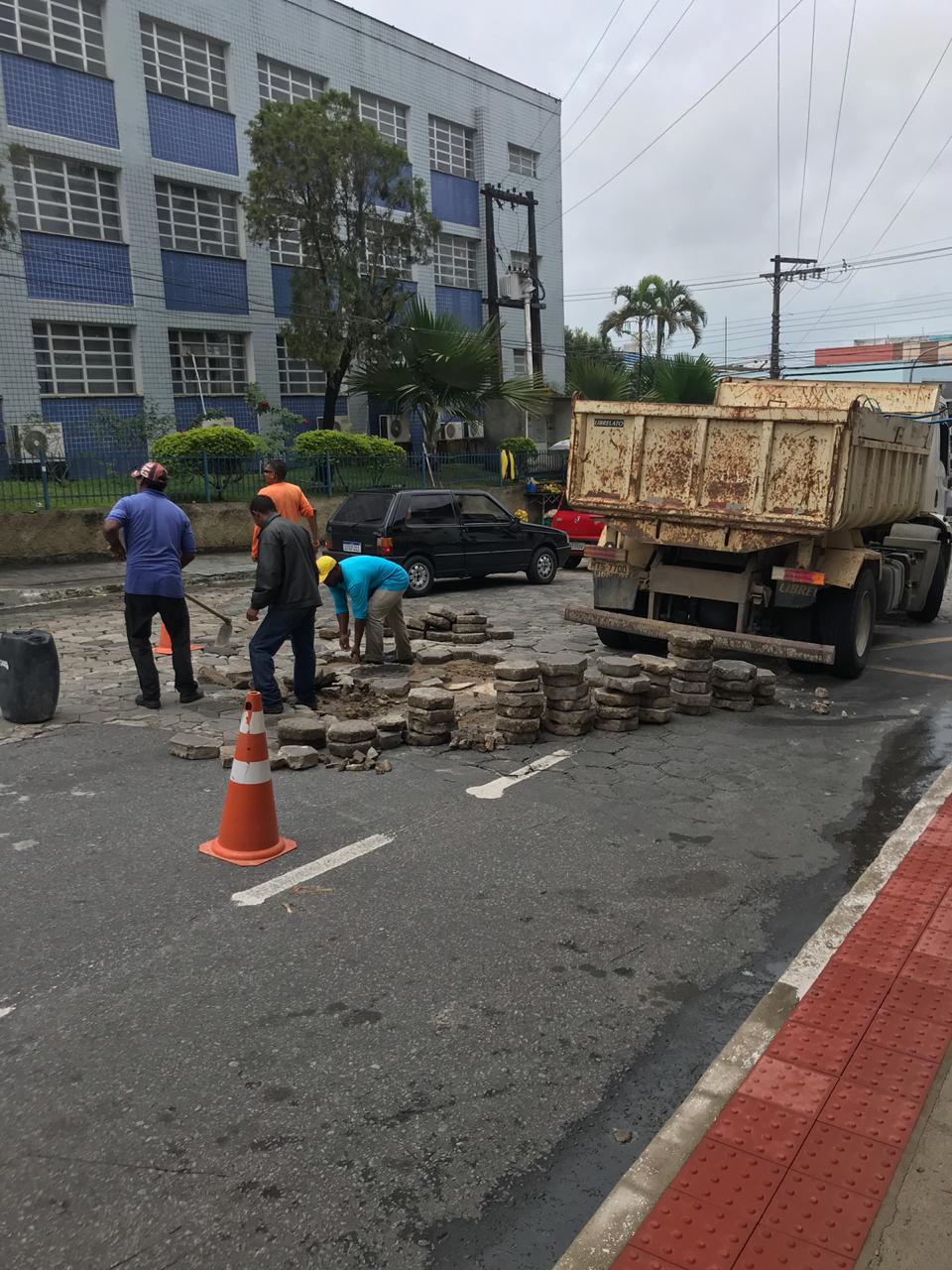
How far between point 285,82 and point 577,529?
16.6 metres

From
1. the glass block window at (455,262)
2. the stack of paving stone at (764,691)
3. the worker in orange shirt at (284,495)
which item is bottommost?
the stack of paving stone at (764,691)

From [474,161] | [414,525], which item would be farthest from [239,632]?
[474,161]

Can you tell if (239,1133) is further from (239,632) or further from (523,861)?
(239,632)

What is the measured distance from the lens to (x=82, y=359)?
72.2 ft

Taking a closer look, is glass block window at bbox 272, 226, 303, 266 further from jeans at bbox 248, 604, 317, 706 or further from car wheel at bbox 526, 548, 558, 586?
jeans at bbox 248, 604, 317, 706

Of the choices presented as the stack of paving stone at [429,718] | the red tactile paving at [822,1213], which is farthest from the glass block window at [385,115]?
the red tactile paving at [822,1213]

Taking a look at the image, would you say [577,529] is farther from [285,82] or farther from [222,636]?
[285,82]

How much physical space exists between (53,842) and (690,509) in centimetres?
604

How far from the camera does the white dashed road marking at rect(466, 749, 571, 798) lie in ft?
19.2

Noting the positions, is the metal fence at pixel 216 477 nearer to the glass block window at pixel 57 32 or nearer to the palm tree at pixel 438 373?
the palm tree at pixel 438 373

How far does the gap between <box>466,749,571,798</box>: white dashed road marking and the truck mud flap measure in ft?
6.48

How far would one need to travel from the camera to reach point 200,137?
78.3ft

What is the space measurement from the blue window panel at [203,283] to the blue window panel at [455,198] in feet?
27.2

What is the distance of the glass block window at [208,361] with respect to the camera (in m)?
24.0
